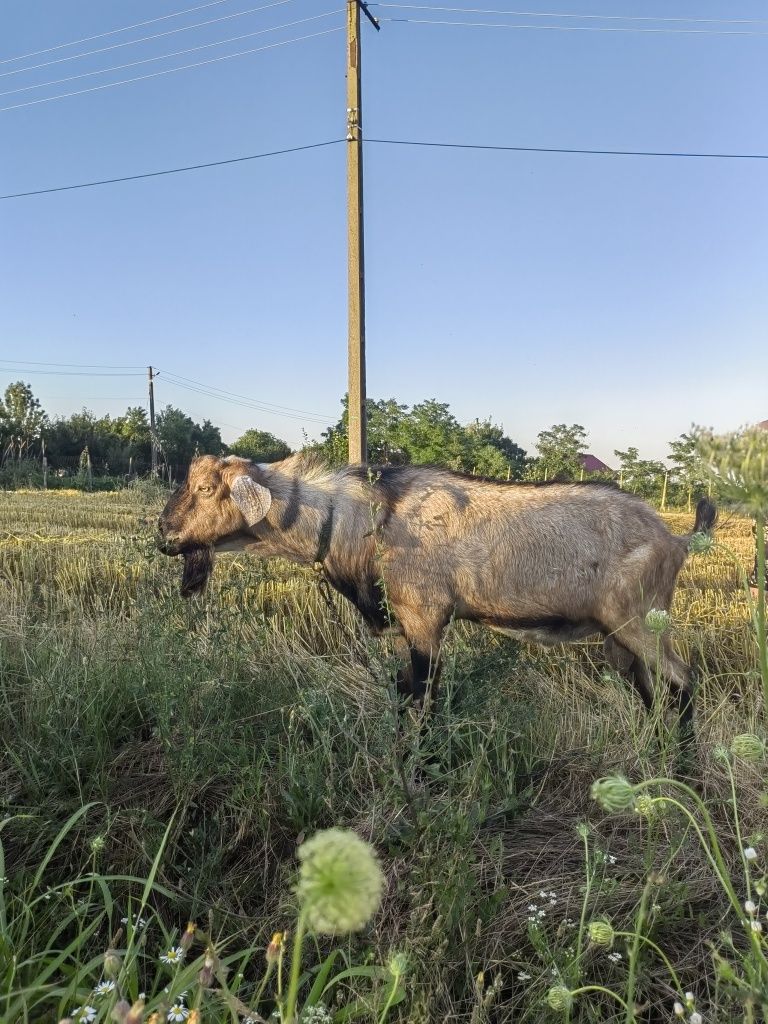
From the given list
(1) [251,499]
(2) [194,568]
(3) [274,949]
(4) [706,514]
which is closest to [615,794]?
(3) [274,949]

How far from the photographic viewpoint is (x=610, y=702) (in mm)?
4086

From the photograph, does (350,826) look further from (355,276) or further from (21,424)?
(21,424)

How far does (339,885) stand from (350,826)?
216 centimetres

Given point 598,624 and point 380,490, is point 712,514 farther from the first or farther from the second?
point 380,490

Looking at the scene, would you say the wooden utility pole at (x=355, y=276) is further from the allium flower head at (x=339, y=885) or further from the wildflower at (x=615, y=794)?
the allium flower head at (x=339, y=885)

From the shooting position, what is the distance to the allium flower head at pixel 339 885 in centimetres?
69

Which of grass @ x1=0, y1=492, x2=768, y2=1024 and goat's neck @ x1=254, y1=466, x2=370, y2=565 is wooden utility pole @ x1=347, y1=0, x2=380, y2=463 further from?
grass @ x1=0, y1=492, x2=768, y2=1024

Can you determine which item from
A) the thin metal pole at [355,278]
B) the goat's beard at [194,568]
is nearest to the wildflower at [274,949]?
the goat's beard at [194,568]

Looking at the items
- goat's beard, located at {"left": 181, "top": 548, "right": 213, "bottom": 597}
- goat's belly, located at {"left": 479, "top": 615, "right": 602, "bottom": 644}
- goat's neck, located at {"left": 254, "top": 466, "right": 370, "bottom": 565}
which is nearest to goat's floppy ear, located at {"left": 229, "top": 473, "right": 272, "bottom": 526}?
goat's neck, located at {"left": 254, "top": 466, "right": 370, "bottom": 565}

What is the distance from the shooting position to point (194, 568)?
494 cm

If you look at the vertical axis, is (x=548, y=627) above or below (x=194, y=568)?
below

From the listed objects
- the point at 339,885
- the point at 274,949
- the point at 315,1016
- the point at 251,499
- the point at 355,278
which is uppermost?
the point at 355,278

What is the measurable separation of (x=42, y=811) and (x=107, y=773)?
0.27 metres

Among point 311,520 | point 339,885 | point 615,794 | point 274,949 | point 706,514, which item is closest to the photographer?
point 339,885
